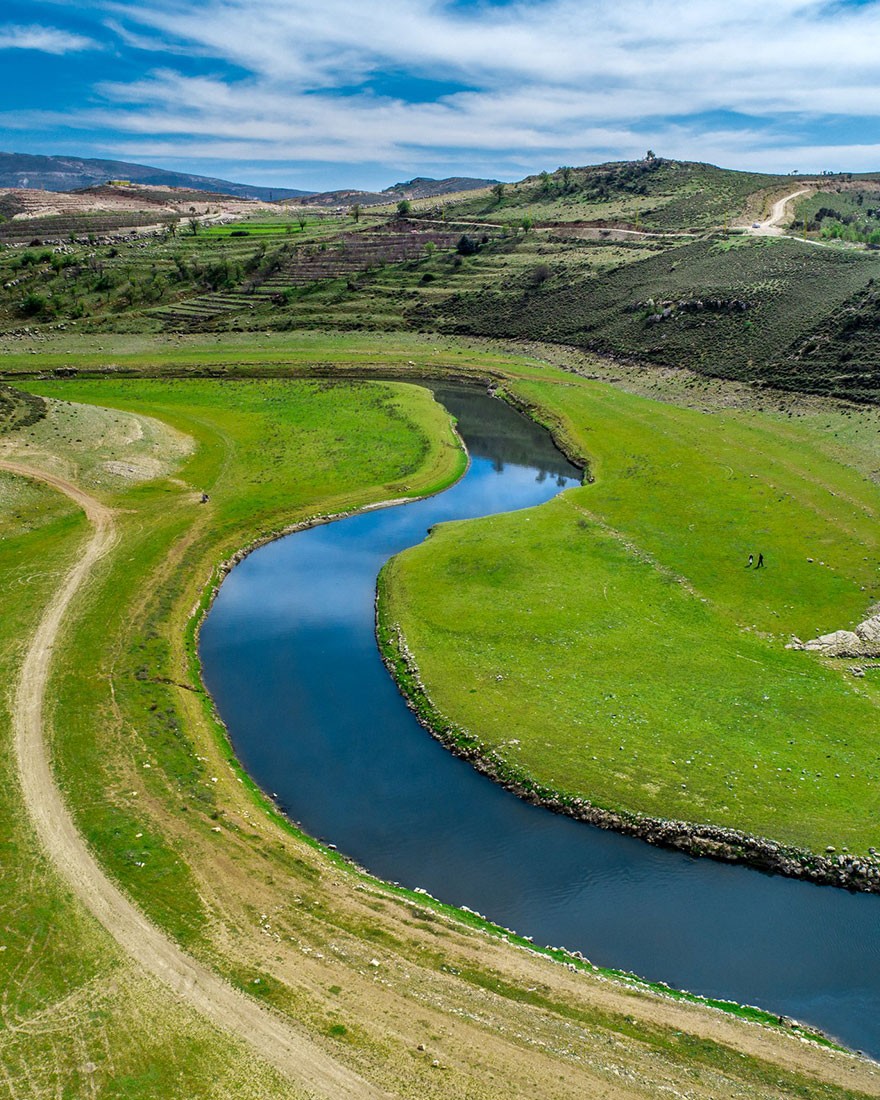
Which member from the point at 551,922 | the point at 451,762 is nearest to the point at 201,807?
the point at 451,762

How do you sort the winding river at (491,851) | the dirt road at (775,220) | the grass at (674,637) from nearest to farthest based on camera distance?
the winding river at (491,851) < the grass at (674,637) < the dirt road at (775,220)

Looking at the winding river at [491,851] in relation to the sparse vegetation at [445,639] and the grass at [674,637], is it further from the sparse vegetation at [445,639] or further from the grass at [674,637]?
the grass at [674,637]

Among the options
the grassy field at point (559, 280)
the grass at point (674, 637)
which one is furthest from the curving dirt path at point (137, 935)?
the grassy field at point (559, 280)

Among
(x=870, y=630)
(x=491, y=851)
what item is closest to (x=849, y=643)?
(x=870, y=630)

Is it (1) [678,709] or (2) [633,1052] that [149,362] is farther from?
(2) [633,1052]

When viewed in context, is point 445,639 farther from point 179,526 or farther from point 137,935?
point 179,526

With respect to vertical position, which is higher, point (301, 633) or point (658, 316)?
point (658, 316)

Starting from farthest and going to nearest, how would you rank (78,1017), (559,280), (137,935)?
(559,280), (137,935), (78,1017)
